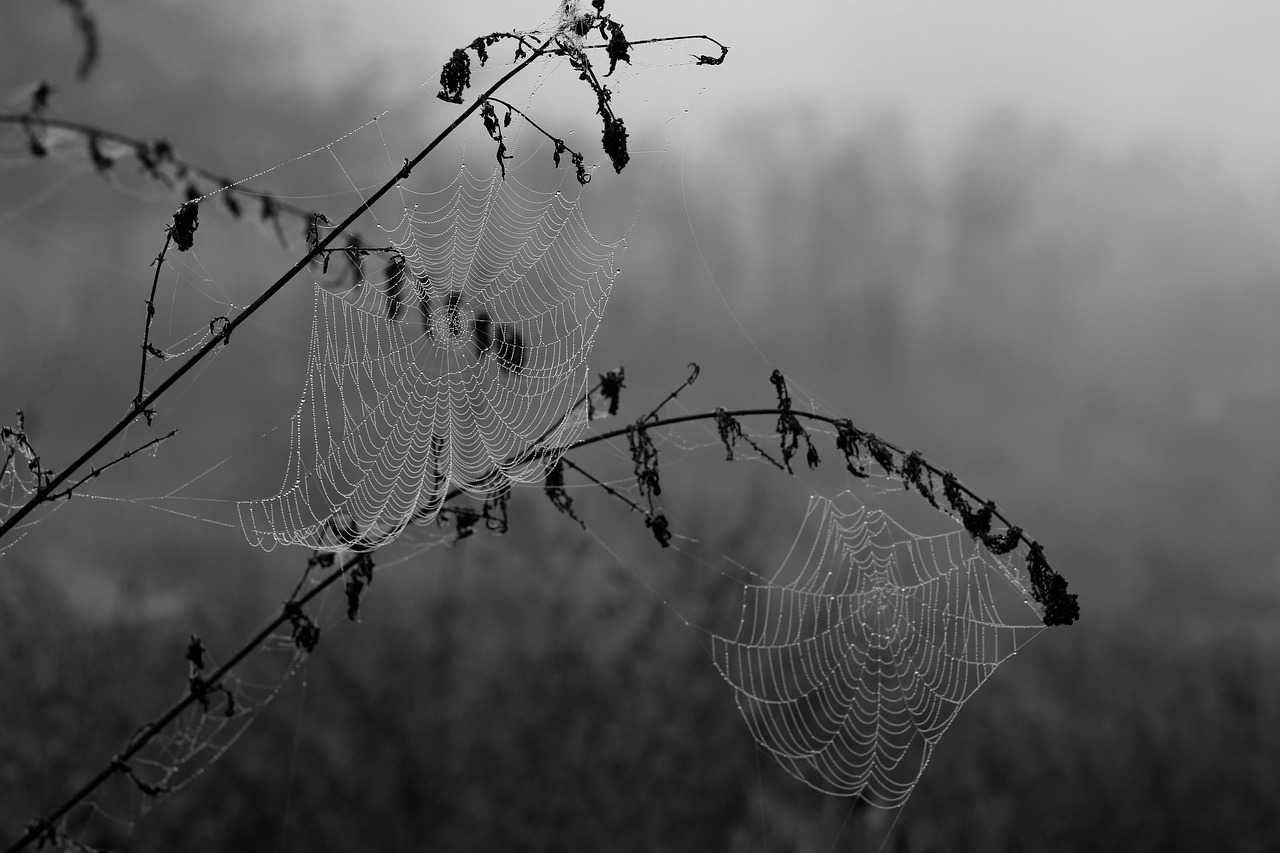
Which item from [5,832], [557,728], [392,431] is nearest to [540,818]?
[557,728]

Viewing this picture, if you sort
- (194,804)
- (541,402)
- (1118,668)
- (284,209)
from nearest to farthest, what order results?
1. (284,209)
2. (541,402)
3. (194,804)
4. (1118,668)

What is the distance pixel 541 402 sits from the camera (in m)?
4.06

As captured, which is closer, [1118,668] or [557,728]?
[557,728]

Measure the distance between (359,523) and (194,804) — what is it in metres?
17.8

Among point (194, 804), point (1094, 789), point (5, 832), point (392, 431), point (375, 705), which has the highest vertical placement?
point (1094, 789)

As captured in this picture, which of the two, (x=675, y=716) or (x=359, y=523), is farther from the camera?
(x=675, y=716)

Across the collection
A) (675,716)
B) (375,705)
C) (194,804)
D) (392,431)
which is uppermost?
(675,716)

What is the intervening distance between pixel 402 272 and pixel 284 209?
57 centimetres

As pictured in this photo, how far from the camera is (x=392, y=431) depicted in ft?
14.0

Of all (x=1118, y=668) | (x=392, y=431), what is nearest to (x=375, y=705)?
(x=392, y=431)

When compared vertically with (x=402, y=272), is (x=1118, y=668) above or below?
above

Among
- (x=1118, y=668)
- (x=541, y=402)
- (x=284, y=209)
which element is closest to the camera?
(x=284, y=209)

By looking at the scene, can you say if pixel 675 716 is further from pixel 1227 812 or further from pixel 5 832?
pixel 1227 812

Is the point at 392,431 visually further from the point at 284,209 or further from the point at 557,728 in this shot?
the point at 557,728
